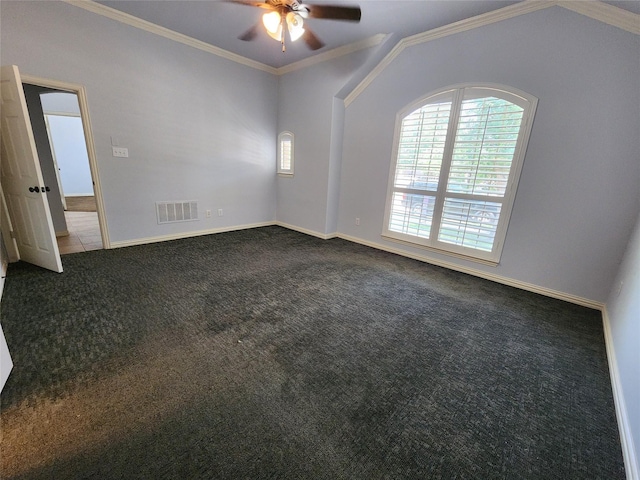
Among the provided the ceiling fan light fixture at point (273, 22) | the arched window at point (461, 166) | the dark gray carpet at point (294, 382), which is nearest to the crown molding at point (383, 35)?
the arched window at point (461, 166)

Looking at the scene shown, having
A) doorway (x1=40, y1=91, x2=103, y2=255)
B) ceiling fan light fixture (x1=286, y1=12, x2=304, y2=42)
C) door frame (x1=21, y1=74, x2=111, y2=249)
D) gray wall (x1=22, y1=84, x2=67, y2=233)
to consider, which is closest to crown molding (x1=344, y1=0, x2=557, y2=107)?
ceiling fan light fixture (x1=286, y1=12, x2=304, y2=42)

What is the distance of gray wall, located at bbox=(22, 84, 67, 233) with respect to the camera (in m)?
3.59

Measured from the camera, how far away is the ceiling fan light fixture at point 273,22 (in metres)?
2.22

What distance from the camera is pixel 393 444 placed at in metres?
1.24

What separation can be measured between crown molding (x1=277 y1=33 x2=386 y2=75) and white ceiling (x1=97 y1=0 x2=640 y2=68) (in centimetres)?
9

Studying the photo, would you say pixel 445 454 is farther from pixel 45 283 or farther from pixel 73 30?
pixel 73 30

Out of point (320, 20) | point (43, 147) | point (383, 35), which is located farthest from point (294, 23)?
point (43, 147)

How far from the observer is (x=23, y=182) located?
106 inches

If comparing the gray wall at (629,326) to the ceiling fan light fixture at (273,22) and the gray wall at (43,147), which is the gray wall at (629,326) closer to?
the ceiling fan light fixture at (273,22)

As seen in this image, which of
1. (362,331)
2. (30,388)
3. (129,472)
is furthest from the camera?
(362,331)

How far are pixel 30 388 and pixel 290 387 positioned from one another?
56.3 inches

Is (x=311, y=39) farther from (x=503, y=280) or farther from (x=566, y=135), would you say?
(x=503, y=280)

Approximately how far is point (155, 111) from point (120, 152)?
0.76 meters

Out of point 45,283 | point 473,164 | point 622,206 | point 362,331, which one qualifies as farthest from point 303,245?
point 622,206
